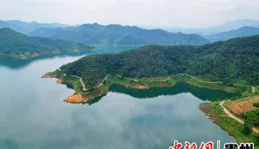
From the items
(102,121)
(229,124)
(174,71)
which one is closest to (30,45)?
(174,71)

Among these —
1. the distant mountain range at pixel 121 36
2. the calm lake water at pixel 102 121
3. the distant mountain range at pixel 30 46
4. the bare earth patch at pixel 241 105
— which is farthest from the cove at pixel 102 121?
the distant mountain range at pixel 121 36

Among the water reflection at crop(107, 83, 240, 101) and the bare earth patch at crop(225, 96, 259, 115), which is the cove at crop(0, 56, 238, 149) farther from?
the bare earth patch at crop(225, 96, 259, 115)

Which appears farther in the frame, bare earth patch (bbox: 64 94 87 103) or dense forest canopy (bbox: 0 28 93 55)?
dense forest canopy (bbox: 0 28 93 55)

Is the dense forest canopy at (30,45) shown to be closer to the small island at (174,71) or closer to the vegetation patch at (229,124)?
the small island at (174,71)

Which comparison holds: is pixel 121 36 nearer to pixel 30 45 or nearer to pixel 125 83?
pixel 30 45

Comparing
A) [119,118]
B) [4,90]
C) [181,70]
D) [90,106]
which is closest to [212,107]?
[119,118]

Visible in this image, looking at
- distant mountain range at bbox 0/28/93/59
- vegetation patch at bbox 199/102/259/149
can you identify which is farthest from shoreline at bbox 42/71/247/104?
distant mountain range at bbox 0/28/93/59
